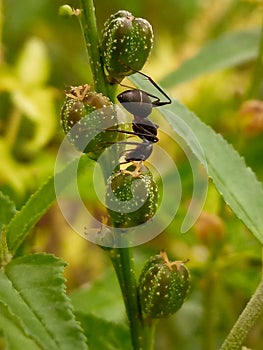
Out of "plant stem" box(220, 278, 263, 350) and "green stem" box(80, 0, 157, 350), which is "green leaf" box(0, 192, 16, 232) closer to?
"green stem" box(80, 0, 157, 350)

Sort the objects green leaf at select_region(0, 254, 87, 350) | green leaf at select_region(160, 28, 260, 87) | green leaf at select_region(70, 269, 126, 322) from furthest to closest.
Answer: green leaf at select_region(160, 28, 260, 87)
green leaf at select_region(70, 269, 126, 322)
green leaf at select_region(0, 254, 87, 350)

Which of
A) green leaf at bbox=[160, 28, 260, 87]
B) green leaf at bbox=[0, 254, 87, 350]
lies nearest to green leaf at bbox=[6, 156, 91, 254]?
green leaf at bbox=[0, 254, 87, 350]

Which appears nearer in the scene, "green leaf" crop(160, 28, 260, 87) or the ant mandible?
the ant mandible

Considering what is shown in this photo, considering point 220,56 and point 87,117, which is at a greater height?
point 220,56

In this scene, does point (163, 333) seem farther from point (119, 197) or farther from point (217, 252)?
point (119, 197)

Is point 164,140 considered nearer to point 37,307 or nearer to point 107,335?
point 107,335

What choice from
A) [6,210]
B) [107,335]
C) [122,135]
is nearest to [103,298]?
[107,335]
